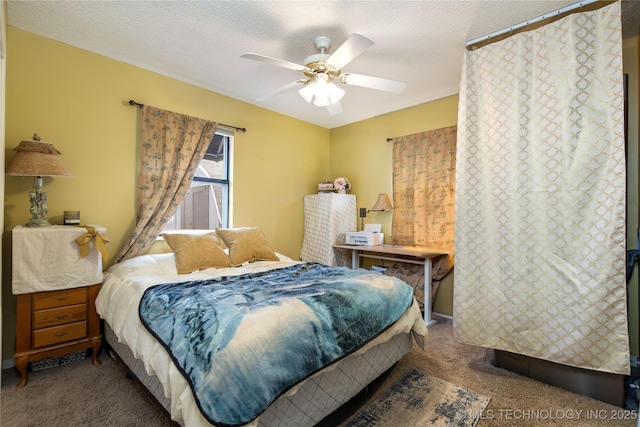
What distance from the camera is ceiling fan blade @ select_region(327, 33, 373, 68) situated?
167 cm

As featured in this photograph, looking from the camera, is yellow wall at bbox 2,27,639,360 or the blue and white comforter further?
yellow wall at bbox 2,27,639,360

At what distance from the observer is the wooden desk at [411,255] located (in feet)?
10.0

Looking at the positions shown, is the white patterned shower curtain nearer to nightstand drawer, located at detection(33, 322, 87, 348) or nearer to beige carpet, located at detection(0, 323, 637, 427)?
beige carpet, located at detection(0, 323, 637, 427)

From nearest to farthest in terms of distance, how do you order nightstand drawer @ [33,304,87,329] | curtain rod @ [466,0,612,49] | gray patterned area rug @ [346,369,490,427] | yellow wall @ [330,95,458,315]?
gray patterned area rug @ [346,369,490,427] < curtain rod @ [466,0,612,49] < nightstand drawer @ [33,304,87,329] < yellow wall @ [330,95,458,315]

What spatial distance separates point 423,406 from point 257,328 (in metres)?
1.22

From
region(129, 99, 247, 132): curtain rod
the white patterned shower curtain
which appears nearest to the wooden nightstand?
region(129, 99, 247, 132): curtain rod

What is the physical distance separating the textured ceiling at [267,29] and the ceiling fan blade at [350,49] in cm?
36

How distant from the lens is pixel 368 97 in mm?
3449

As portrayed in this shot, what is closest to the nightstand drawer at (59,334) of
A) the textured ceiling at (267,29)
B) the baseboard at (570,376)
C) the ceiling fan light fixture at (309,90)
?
the textured ceiling at (267,29)

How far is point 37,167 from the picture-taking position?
6.49 ft

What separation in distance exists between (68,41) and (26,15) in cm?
30

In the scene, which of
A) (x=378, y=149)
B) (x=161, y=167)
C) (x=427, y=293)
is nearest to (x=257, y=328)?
(x=161, y=167)

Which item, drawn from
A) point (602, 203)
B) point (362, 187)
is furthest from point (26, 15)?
point (602, 203)

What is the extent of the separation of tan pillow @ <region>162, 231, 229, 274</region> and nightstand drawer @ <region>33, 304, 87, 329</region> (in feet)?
2.33
